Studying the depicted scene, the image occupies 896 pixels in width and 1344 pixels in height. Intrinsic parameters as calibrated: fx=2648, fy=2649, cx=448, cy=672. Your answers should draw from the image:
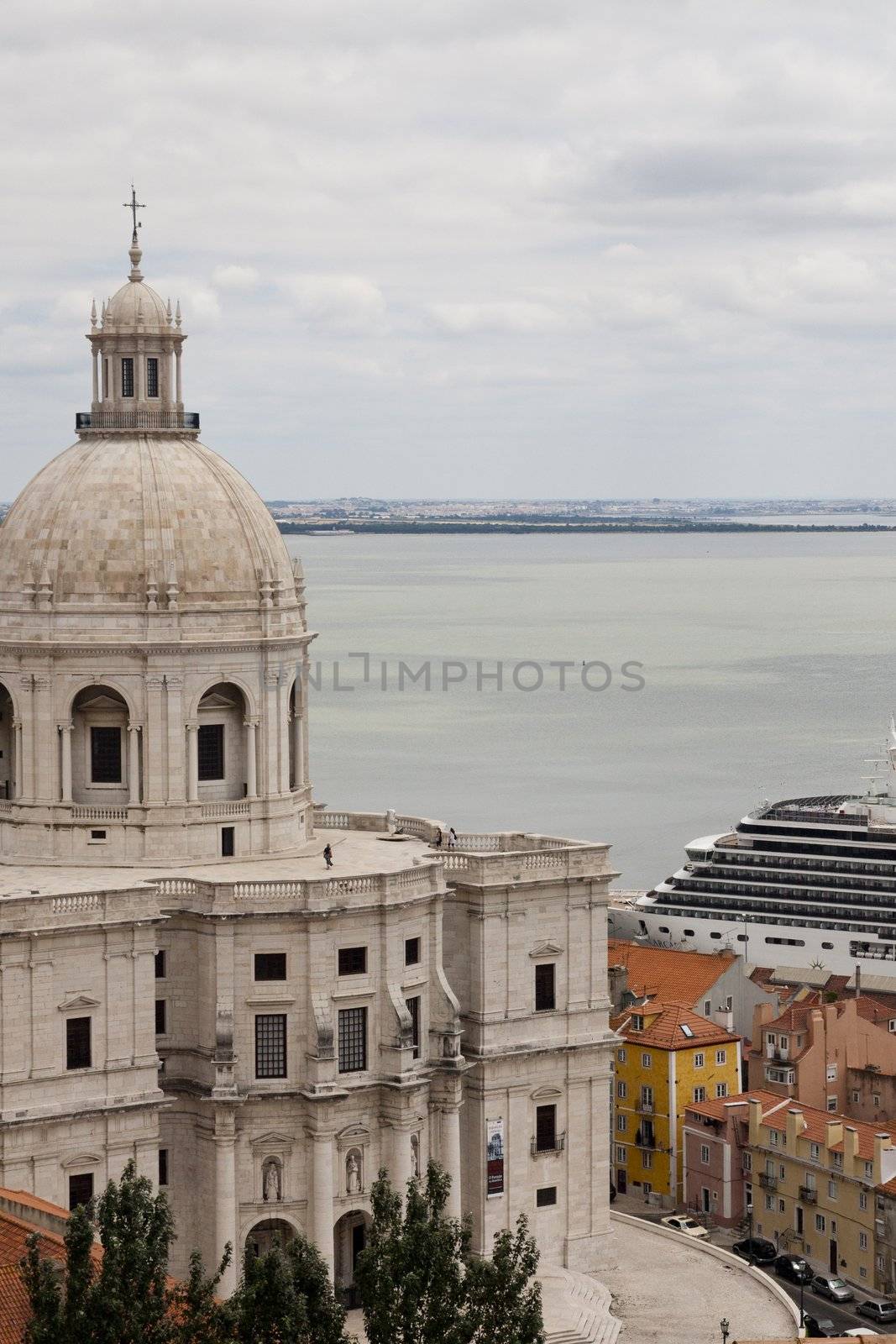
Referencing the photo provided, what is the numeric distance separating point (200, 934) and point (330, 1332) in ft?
55.4

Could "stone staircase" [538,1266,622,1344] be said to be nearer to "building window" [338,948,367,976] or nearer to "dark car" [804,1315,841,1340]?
"dark car" [804,1315,841,1340]

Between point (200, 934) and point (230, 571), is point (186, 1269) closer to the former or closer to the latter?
point (200, 934)

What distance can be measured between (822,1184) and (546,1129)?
9516mm

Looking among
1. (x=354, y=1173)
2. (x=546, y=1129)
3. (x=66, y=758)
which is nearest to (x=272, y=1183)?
(x=354, y=1173)

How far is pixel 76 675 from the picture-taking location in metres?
60.6

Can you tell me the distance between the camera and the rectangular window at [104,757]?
201 ft

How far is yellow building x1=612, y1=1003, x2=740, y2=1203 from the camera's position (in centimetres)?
7438

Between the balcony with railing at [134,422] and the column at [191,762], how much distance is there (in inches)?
298

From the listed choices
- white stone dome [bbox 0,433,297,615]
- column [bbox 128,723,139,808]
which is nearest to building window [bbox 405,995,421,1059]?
column [bbox 128,723,139,808]

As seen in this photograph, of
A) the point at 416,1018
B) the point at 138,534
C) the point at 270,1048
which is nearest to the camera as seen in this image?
the point at 270,1048

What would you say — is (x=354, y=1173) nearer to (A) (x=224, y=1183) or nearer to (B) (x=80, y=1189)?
(A) (x=224, y=1183)

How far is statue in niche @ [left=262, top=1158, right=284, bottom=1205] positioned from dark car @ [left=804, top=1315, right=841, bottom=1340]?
1242 cm

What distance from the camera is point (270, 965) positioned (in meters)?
57.5

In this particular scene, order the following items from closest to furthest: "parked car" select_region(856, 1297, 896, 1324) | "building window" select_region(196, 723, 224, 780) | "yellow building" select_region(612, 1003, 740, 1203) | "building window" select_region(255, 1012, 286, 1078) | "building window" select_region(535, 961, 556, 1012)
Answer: "building window" select_region(255, 1012, 286, 1078) < "building window" select_region(196, 723, 224, 780) < "building window" select_region(535, 961, 556, 1012) < "parked car" select_region(856, 1297, 896, 1324) < "yellow building" select_region(612, 1003, 740, 1203)
